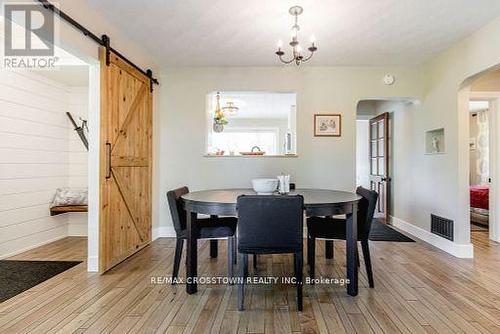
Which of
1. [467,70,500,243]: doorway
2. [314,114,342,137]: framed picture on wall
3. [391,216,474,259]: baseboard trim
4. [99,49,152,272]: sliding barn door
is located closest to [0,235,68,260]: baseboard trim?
[99,49,152,272]: sliding barn door

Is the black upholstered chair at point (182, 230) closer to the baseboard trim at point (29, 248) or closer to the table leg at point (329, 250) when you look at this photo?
the table leg at point (329, 250)

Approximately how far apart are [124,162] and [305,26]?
2390 mm

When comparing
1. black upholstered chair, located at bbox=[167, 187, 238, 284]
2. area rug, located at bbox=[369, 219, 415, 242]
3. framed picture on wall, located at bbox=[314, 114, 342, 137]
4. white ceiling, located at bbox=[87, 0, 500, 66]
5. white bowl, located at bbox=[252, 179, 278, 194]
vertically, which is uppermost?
white ceiling, located at bbox=[87, 0, 500, 66]

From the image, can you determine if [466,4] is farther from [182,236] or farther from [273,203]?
[182,236]

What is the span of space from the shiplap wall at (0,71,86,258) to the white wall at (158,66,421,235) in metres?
1.40

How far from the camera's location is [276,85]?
4246mm

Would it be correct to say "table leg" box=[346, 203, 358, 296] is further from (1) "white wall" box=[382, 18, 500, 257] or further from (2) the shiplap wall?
(2) the shiplap wall

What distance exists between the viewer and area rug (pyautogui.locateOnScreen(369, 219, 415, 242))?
4170mm

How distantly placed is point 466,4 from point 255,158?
2.81 meters

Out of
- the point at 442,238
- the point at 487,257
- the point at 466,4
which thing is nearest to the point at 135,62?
the point at 466,4

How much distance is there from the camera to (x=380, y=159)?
18.2 ft

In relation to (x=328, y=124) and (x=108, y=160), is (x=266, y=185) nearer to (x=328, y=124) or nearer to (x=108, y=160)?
(x=108, y=160)

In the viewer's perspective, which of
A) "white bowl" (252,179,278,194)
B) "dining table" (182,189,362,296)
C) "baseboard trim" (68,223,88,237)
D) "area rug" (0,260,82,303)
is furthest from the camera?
"baseboard trim" (68,223,88,237)

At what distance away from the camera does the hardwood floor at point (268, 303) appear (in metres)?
1.94
